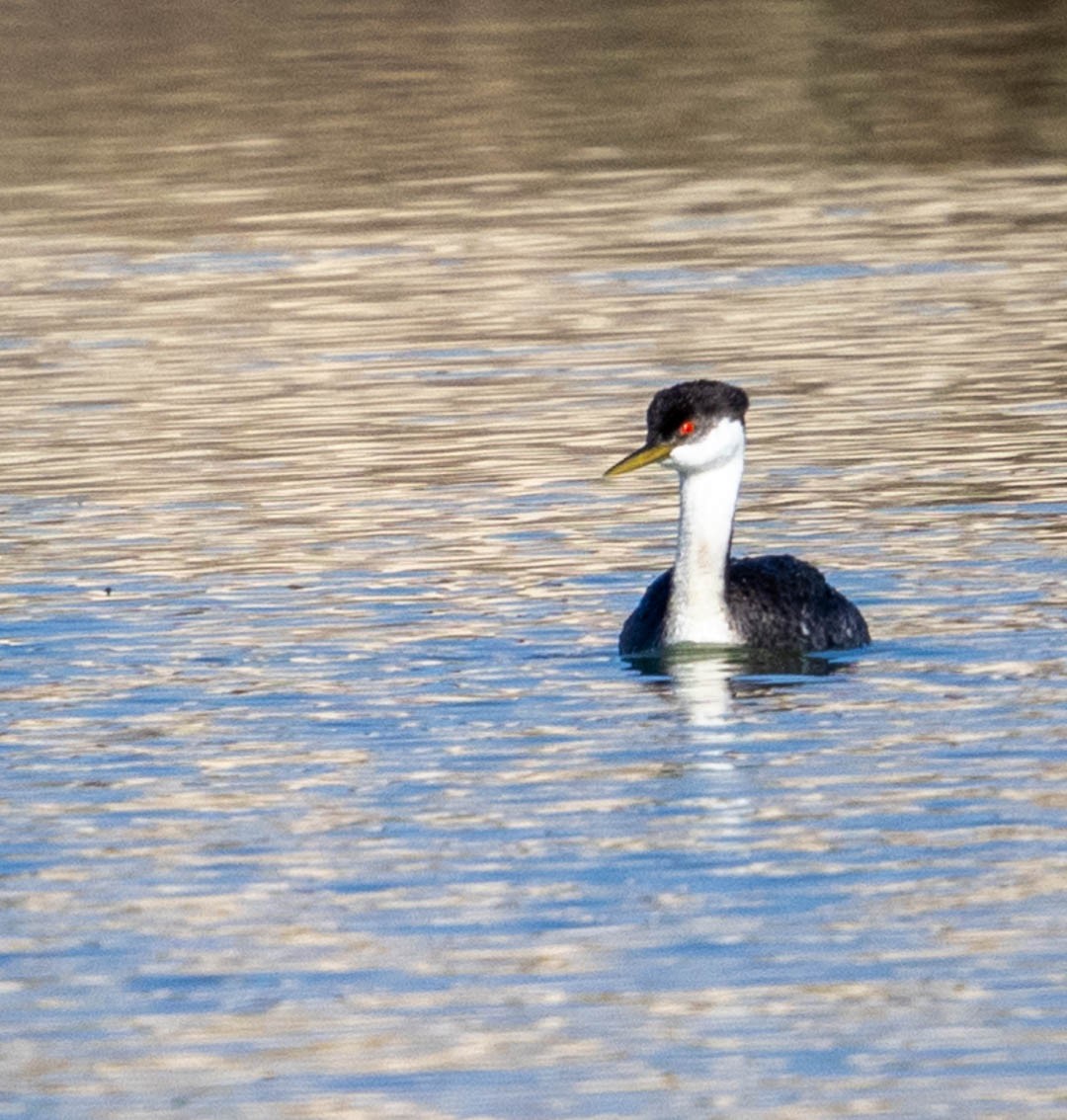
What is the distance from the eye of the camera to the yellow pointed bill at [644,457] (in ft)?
48.9

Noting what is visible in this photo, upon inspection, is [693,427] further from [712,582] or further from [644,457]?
[712,582]

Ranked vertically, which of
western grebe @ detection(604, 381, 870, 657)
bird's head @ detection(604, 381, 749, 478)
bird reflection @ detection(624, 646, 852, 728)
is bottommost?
bird reflection @ detection(624, 646, 852, 728)

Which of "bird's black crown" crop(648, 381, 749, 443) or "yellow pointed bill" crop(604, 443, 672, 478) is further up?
"bird's black crown" crop(648, 381, 749, 443)

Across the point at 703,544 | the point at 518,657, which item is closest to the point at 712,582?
the point at 703,544

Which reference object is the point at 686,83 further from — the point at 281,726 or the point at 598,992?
the point at 598,992

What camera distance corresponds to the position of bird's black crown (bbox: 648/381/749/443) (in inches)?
591

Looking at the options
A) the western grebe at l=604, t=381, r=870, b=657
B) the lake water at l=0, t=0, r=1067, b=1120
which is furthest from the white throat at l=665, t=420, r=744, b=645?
the lake water at l=0, t=0, r=1067, b=1120

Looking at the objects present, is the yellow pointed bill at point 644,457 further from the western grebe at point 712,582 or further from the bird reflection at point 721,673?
the bird reflection at point 721,673

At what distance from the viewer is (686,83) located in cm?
4412

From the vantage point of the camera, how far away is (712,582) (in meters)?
15.1

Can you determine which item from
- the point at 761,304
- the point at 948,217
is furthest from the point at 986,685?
the point at 948,217

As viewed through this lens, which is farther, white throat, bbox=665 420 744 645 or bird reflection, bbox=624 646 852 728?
white throat, bbox=665 420 744 645

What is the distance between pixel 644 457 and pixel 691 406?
1.05 feet

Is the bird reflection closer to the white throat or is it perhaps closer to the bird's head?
the white throat
